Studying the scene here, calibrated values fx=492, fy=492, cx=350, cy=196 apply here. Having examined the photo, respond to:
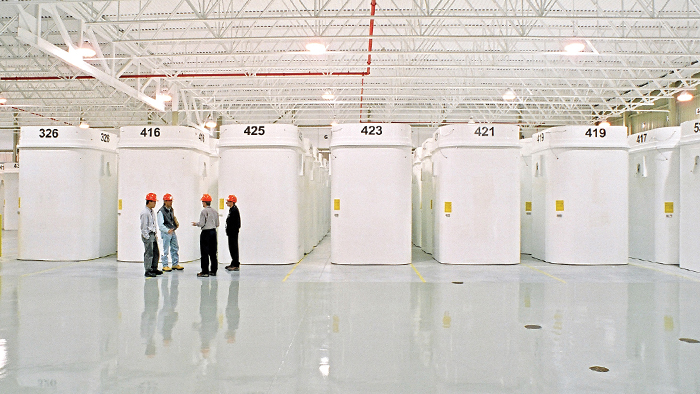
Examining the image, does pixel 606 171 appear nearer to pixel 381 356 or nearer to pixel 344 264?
pixel 344 264

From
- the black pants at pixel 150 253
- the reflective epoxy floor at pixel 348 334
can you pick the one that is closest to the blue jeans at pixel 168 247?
the black pants at pixel 150 253

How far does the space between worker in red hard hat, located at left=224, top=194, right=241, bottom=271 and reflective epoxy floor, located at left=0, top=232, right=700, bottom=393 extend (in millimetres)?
969

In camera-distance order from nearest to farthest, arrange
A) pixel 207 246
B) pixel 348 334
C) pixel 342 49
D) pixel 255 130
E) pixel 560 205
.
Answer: pixel 348 334
pixel 207 246
pixel 255 130
pixel 560 205
pixel 342 49

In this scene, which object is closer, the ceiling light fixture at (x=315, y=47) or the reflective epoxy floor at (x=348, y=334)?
the reflective epoxy floor at (x=348, y=334)

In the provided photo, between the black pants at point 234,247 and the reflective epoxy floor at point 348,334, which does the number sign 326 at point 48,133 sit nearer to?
the reflective epoxy floor at point 348,334

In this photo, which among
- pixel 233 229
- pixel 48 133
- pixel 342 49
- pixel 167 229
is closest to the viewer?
pixel 167 229

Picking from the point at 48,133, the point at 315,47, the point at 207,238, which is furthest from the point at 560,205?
the point at 48,133

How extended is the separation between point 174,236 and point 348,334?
6.19 metres

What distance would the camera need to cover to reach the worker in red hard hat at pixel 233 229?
10.3 meters

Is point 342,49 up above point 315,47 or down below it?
above

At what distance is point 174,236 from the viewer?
Answer: 10461 millimetres

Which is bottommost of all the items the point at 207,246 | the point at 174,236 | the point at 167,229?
the point at 207,246

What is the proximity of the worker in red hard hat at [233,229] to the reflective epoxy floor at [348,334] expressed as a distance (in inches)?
38.2

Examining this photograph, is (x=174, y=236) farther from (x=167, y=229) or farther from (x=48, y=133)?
(x=48, y=133)
